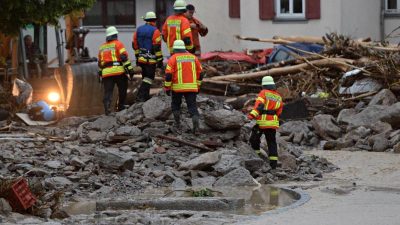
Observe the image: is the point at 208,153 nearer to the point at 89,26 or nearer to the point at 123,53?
the point at 123,53

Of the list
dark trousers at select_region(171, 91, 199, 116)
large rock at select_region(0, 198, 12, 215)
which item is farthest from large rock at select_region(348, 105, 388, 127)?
large rock at select_region(0, 198, 12, 215)

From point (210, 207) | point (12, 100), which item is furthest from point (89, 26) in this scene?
point (210, 207)

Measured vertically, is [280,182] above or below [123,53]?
below

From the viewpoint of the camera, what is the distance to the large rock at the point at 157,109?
20031mm

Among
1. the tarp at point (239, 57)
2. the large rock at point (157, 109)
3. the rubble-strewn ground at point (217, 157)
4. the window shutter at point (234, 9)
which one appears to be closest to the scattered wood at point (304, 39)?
→ the tarp at point (239, 57)

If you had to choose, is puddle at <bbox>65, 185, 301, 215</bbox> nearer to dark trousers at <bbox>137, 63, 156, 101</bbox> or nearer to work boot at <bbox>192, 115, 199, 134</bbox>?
work boot at <bbox>192, 115, 199, 134</bbox>

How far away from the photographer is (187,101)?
63.7 ft

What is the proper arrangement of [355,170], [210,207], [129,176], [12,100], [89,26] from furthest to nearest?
1. [89,26]
2. [12,100]
3. [355,170]
4. [129,176]
5. [210,207]

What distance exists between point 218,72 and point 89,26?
15334mm

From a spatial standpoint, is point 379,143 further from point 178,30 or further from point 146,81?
point 146,81

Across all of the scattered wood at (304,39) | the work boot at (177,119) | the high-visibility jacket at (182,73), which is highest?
the high-visibility jacket at (182,73)

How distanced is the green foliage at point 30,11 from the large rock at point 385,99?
36.6ft

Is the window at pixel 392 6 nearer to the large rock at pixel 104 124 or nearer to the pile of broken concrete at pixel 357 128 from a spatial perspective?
the pile of broken concrete at pixel 357 128

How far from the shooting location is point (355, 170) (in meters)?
18.7
